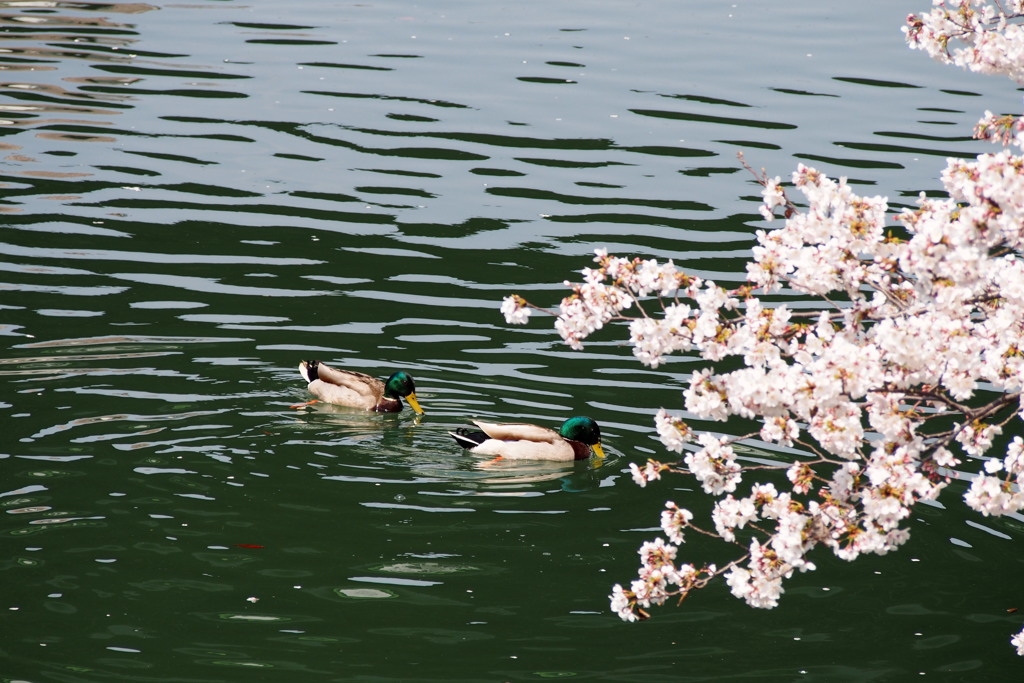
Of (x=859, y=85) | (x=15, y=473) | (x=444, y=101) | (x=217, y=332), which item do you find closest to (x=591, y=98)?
(x=444, y=101)

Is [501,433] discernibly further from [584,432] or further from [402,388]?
[402,388]

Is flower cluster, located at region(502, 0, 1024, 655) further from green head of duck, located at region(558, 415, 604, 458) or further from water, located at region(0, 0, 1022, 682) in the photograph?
green head of duck, located at region(558, 415, 604, 458)

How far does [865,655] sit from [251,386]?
262 inches

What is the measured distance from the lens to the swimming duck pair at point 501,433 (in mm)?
12727

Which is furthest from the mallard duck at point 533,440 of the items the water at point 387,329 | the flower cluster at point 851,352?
the flower cluster at point 851,352

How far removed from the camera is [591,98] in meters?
25.8

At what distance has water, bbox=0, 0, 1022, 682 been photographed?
979cm

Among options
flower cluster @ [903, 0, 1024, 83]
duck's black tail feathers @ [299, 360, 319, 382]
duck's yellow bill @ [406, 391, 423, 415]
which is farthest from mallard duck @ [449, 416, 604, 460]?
flower cluster @ [903, 0, 1024, 83]

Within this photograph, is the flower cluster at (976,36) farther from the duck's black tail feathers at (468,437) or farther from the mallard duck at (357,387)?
the mallard duck at (357,387)

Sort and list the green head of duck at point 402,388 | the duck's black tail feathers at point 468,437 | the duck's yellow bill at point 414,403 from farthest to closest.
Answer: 1. the duck's yellow bill at point 414,403
2. the green head of duck at point 402,388
3. the duck's black tail feathers at point 468,437

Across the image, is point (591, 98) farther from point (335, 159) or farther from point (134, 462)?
point (134, 462)

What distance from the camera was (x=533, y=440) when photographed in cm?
1285

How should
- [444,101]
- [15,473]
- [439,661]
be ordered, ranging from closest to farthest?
[439,661], [15,473], [444,101]

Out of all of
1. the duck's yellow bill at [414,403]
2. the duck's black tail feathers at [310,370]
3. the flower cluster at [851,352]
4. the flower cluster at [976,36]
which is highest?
the flower cluster at [976,36]
